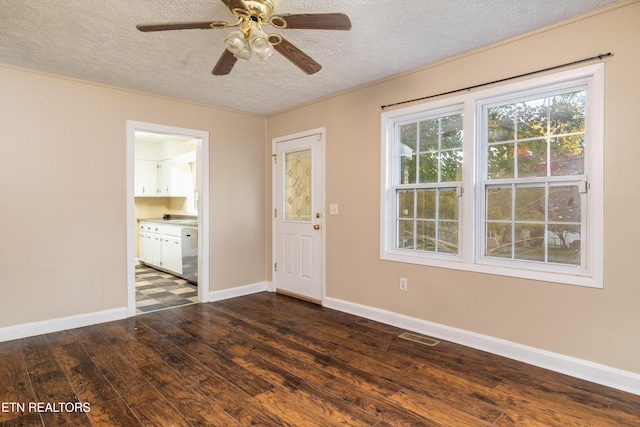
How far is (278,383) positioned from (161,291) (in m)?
3.21

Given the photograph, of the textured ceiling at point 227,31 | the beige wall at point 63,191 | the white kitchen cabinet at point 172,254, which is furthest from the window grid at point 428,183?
the white kitchen cabinet at point 172,254

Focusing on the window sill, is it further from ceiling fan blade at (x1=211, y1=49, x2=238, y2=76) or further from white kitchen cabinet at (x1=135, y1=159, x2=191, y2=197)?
white kitchen cabinet at (x1=135, y1=159, x2=191, y2=197)

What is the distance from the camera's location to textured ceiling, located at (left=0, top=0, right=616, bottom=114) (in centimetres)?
226

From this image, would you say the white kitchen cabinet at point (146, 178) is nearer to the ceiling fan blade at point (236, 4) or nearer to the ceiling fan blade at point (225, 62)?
the ceiling fan blade at point (225, 62)

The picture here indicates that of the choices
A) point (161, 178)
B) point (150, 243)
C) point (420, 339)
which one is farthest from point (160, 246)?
point (420, 339)

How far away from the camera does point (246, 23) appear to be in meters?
2.00

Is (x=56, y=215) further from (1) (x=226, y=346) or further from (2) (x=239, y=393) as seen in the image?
(2) (x=239, y=393)

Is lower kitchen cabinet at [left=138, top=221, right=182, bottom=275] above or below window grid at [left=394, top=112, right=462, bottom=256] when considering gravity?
below

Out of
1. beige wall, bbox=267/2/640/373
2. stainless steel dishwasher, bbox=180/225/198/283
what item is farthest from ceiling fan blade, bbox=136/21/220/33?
stainless steel dishwasher, bbox=180/225/198/283

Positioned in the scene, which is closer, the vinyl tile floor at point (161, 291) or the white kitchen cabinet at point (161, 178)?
the vinyl tile floor at point (161, 291)

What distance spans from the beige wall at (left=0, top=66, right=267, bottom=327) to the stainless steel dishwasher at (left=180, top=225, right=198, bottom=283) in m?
1.47

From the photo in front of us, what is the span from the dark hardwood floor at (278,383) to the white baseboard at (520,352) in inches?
3.1

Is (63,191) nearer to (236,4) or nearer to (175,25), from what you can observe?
(175,25)

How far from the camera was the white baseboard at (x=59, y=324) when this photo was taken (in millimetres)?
3168
